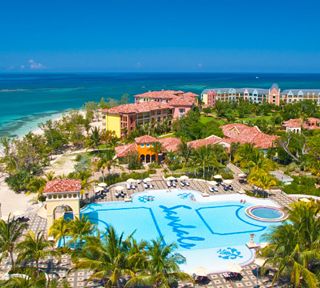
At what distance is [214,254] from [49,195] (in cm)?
1270

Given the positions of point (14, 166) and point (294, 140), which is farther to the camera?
point (294, 140)

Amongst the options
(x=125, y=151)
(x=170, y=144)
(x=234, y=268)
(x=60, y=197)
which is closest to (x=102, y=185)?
(x=60, y=197)

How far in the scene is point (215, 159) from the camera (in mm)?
40938

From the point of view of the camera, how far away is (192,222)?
31.4 m

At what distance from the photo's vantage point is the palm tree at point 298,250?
1716 centimetres

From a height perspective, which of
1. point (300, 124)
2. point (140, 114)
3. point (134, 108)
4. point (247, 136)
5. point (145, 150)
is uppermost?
point (134, 108)

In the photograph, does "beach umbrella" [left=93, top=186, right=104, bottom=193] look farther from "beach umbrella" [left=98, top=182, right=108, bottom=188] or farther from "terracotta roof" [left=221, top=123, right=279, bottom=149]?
"terracotta roof" [left=221, top=123, right=279, bottom=149]

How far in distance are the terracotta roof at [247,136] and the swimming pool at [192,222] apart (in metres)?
14.2

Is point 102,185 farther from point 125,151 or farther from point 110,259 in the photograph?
point 110,259

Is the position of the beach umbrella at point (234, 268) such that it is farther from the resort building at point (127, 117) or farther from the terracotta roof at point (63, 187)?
the resort building at point (127, 117)

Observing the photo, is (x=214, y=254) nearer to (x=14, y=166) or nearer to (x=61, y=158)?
(x=14, y=166)

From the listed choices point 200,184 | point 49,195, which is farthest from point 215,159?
point 49,195

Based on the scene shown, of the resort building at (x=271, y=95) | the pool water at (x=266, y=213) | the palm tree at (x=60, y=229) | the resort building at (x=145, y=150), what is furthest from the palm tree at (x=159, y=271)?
the resort building at (x=271, y=95)

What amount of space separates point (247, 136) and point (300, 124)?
16.4 m
